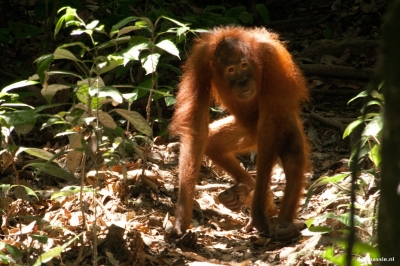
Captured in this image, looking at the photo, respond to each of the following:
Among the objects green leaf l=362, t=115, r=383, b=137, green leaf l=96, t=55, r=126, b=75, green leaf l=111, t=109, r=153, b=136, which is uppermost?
green leaf l=96, t=55, r=126, b=75

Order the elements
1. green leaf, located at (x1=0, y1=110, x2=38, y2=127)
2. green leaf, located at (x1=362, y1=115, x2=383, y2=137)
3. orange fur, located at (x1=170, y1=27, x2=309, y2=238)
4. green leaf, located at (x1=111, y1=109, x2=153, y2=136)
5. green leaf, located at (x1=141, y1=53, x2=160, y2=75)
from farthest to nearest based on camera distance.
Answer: orange fur, located at (x1=170, y1=27, x2=309, y2=238), green leaf, located at (x1=141, y1=53, x2=160, y2=75), green leaf, located at (x1=111, y1=109, x2=153, y2=136), green leaf, located at (x1=0, y1=110, x2=38, y2=127), green leaf, located at (x1=362, y1=115, x2=383, y2=137)

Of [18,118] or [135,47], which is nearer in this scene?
[18,118]

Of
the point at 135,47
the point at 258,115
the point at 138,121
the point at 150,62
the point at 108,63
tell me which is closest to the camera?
the point at 108,63

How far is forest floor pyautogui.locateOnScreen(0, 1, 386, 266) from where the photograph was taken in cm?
429

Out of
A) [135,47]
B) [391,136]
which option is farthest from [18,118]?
[391,136]

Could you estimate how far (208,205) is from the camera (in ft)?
18.9

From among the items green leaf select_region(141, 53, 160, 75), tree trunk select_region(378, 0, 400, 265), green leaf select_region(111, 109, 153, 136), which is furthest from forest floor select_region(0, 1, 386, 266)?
tree trunk select_region(378, 0, 400, 265)

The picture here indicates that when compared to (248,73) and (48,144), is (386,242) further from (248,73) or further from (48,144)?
Answer: (48,144)

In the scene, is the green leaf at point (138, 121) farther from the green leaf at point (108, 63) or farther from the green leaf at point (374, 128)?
the green leaf at point (374, 128)

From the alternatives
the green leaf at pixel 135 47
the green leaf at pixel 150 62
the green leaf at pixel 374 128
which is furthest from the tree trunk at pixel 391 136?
the green leaf at pixel 150 62

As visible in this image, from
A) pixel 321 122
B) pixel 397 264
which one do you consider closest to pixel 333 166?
pixel 321 122

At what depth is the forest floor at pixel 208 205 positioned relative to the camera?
4.29m

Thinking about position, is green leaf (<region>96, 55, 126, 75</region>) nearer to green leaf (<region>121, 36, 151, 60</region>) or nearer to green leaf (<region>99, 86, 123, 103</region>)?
green leaf (<region>121, 36, 151, 60</region>)

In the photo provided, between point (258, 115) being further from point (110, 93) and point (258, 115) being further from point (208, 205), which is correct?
point (110, 93)
